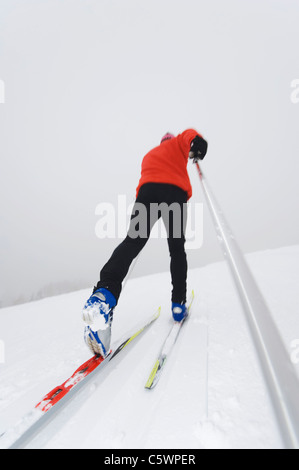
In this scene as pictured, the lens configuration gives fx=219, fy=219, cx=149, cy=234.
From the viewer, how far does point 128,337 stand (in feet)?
5.63

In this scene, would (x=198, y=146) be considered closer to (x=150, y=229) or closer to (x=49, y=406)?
(x=150, y=229)

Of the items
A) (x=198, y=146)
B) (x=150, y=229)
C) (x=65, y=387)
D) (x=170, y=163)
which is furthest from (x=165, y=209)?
(x=65, y=387)

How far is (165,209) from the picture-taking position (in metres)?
1.99

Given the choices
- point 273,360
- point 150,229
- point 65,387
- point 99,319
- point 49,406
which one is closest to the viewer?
point 273,360

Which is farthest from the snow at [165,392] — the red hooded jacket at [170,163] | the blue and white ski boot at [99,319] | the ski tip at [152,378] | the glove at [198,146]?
the glove at [198,146]

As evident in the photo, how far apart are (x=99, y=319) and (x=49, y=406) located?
0.45 metres

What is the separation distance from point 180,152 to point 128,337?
68.6 inches

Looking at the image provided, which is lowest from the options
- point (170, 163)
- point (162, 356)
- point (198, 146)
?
point (162, 356)

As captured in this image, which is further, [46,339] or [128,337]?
[46,339]

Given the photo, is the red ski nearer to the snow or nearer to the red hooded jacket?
the snow

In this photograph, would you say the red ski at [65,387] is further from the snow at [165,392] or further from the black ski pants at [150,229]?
the black ski pants at [150,229]

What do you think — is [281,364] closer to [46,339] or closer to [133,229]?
[133,229]

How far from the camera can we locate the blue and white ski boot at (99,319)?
Answer: 1294mm
